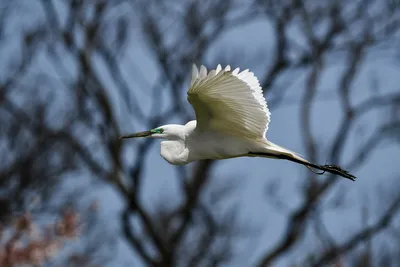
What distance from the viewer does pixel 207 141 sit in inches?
131

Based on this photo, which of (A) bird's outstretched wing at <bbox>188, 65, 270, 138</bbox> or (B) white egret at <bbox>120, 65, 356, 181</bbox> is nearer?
(A) bird's outstretched wing at <bbox>188, 65, 270, 138</bbox>

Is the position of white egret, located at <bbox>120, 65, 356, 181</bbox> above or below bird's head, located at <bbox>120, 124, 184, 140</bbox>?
below

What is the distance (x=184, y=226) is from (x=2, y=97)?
10.6 feet

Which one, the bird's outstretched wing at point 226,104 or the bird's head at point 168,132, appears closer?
the bird's outstretched wing at point 226,104

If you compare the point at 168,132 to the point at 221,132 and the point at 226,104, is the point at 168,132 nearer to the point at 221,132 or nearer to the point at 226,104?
the point at 221,132

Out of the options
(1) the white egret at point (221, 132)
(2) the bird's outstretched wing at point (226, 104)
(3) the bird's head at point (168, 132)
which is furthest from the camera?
(3) the bird's head at point (168, 132)

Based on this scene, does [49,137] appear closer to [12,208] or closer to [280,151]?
[12,208]

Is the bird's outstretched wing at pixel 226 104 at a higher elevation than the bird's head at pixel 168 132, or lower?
lower

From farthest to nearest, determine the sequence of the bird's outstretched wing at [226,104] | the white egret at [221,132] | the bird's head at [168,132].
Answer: the bird's head at [168,132], the white egret at [221,132], the bird's outstretched wing at [226,104]

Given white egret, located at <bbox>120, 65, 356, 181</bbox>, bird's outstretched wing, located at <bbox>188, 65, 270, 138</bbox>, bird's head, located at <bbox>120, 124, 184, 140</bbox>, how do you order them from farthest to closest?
→ bird's head, located at <bbox>120, 124, 184, 140</bbox> → white egret, located at <bbox>120, 65, 356, 181</bbox> → bird's outstretched wing, located at <bbox>188, 65, 270, 138</bbox>

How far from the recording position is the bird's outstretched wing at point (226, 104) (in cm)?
298

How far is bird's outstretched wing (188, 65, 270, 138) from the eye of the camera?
298 centimetres

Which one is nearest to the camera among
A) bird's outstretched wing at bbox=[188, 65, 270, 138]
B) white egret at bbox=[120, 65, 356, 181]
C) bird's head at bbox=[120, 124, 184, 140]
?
bird's outstretched wing at bbox=[188, 65, 270, 138]

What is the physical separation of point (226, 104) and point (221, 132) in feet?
0.71
